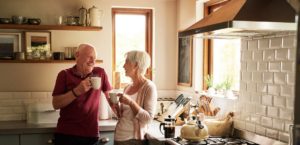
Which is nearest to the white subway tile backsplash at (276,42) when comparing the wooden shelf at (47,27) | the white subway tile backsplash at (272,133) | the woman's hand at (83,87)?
the white subway tile backsplash at (272,133)

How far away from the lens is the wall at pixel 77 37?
3.84 m

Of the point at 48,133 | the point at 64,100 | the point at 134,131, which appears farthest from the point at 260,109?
the point at 48,133

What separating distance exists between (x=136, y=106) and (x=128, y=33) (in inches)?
65.6

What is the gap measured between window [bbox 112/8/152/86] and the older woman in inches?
50.6

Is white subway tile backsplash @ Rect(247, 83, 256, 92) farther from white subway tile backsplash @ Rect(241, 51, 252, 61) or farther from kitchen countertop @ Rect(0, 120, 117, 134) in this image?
kitchen countertop @ Rect(0, 120, 117, 134)

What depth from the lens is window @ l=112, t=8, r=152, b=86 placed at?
4.16m

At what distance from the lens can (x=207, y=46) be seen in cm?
378

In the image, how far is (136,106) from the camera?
2707mm

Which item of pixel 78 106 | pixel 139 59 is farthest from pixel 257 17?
pixel 78 106

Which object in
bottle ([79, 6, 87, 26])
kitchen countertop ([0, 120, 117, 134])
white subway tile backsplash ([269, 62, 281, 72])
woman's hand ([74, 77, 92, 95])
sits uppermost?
bottle ([79, 6, 87, 26])

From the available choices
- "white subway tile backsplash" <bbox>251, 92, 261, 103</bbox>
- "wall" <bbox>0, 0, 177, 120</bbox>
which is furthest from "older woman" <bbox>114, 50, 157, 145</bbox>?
"wall" <bbox>0, 0, 177, 120</bbox>

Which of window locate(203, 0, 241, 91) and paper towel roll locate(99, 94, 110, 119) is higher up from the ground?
window locate(203, 0, 241, 91)

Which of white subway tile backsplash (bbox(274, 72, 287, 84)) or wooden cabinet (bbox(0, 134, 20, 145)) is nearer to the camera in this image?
white subway tile backsplash (bbox(274, 72, 287, 84))

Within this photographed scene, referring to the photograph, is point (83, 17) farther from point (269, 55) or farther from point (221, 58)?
point (269, 55)
